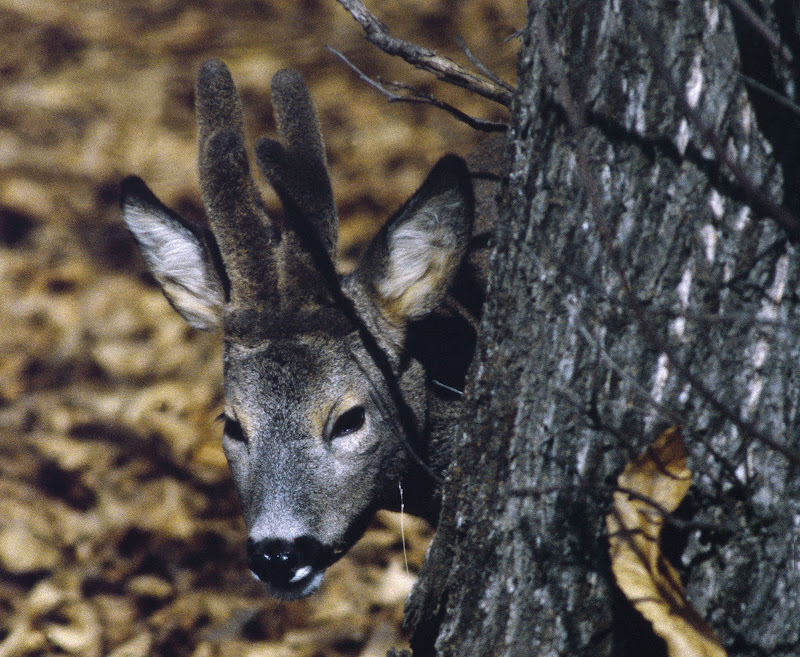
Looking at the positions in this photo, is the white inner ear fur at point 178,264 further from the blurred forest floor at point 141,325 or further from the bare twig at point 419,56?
the blurred forest floor at point 141,325

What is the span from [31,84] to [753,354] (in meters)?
7.08

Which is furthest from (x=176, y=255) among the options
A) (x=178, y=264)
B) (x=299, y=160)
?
(x=299, y=160)

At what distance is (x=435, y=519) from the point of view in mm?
3416

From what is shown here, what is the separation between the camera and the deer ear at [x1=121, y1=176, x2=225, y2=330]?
3201mm

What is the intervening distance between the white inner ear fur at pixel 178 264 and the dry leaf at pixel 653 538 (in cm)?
200

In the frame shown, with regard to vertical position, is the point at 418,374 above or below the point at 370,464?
above

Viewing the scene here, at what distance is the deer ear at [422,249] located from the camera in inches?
111

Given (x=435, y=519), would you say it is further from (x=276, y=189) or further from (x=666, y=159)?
(x=666, y=159)

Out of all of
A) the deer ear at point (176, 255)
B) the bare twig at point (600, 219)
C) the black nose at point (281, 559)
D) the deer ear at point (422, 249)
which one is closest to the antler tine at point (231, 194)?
the deer ear at point (176, 255)

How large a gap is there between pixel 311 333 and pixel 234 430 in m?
0.46

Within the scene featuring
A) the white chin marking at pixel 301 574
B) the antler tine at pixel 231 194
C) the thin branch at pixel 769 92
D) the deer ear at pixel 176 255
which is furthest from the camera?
the deer ear at pixel 176 255

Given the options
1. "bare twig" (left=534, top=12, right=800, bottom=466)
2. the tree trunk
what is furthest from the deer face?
"bare twig" (left=534, top=12, right=800, bottom=466)

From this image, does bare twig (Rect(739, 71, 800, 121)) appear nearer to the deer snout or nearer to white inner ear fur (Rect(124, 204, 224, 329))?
the deer snout

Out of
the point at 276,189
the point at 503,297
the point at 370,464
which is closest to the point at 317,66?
the point at 276,189
